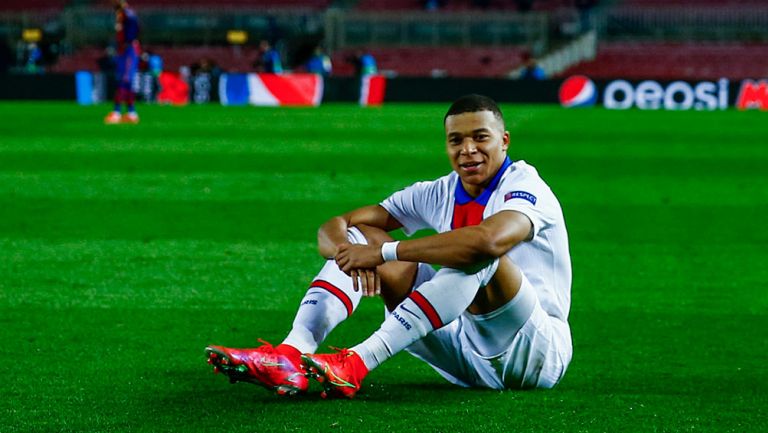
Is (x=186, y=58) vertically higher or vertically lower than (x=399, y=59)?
lower

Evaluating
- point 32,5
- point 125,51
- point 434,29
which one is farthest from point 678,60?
point 32,5

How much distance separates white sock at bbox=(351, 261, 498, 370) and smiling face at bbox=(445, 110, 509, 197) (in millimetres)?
523

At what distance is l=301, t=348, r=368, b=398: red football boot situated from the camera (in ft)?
16.3

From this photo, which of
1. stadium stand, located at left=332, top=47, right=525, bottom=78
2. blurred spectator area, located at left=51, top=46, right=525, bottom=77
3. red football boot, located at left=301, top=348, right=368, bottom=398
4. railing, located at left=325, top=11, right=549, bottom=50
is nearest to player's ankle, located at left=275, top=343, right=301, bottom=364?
red football boot, located at left=301, top=348, right=368, bottom=398

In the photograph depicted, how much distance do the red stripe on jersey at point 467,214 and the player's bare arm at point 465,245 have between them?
38 centimetres

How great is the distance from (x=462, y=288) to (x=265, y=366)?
33.0 inches

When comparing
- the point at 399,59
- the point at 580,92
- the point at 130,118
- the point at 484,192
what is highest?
the point at 484,192

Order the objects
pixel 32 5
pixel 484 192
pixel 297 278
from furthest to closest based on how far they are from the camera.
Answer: pixel 32 5 < pixel 297 278 < pixel 484 192

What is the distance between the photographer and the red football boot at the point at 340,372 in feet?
16.3

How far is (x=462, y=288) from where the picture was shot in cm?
490

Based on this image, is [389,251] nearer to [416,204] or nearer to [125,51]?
[416,204]

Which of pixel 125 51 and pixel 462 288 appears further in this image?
pixel 125 51

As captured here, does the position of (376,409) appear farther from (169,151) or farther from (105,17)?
(105,17)

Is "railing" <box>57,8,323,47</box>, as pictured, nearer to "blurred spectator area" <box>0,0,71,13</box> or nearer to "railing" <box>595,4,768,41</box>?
"blurred spectator area" <box>0,0,71,13</box>
